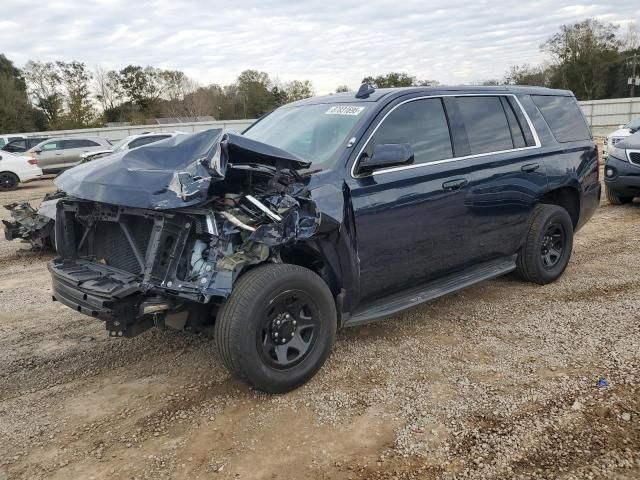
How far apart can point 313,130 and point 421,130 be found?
0.86 metres

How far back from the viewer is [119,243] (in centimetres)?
367

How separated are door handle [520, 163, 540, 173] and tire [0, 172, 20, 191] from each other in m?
17.2

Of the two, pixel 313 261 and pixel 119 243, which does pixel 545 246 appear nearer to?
pixel 313 261

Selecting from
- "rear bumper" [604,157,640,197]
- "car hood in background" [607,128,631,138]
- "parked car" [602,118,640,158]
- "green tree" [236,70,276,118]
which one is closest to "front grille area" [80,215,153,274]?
"rear bumper" [604,157,640,197]

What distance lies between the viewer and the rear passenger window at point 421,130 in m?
4.03

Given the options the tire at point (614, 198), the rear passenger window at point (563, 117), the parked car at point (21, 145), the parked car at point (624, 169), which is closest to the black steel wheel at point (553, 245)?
the rear passenger window at point (563, 117)

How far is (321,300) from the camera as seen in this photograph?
3.49 meters

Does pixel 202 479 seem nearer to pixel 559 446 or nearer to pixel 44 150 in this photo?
pixel 559 446

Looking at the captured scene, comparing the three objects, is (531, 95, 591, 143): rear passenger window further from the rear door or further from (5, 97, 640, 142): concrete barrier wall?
(5, 97, 640, 142): concrete barrier wall

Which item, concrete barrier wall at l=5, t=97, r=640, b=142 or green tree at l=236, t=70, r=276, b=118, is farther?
green tree at l=236, t=70, r=276, b=118

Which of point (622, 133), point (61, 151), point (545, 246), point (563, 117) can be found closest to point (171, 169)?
point (545, 246)

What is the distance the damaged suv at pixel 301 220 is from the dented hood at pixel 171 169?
0.04 feet

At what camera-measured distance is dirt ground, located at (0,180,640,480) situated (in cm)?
280

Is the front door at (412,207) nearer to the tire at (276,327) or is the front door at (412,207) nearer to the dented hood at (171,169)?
the tire at (276,327)
